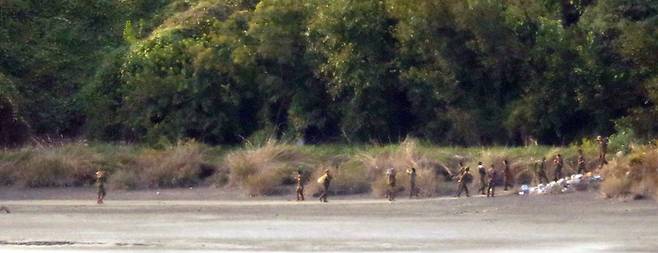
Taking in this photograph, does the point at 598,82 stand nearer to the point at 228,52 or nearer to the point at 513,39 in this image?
the point at 513,39

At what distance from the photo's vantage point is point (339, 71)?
3219 centimetres

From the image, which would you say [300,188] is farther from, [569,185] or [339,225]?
[569,185]

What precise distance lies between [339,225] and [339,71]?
984cm

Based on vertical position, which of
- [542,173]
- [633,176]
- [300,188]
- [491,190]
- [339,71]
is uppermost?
[339,71]

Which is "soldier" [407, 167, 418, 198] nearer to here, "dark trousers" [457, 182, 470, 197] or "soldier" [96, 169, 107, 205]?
"dark trousers" [457, 182, 470, 197]

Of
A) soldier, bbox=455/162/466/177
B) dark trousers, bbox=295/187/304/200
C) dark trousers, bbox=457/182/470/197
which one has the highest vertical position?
soldier, bbox=455/162/466/177

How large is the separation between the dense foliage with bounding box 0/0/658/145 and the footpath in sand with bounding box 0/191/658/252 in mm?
5145

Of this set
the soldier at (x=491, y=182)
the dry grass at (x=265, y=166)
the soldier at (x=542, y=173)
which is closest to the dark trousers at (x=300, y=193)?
the dry grass at (x=265, y=166)

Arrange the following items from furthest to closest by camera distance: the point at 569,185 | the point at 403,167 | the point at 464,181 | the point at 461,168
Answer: the point at 403,167 < the point at 461,168 < the point at 464,181 < the point at 569,185

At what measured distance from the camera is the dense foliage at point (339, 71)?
30.5 meters

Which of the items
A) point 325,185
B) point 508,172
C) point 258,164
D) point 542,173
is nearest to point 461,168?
point 508,172

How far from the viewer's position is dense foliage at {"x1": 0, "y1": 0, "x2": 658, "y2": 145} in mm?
30469

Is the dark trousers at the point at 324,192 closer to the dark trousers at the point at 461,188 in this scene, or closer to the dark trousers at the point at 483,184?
the dark trousers at the point at 461,188

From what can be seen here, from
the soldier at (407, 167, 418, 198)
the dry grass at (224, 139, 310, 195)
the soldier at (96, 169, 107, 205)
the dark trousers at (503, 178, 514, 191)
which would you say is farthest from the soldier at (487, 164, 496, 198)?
the soldier at (96, 169, 107, 205)
